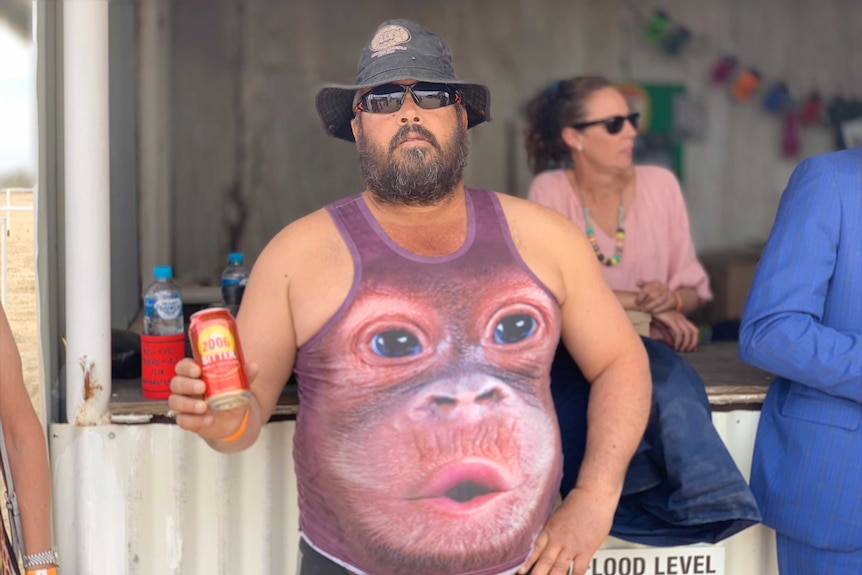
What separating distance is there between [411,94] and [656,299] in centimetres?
150

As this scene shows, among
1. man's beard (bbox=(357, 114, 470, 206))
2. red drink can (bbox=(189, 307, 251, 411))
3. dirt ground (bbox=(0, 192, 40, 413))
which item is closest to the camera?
red drink can (bbox=(189, 307, 251, 411))

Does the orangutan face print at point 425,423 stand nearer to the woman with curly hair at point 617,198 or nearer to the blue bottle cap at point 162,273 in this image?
the blue bottle cap at point 162,273

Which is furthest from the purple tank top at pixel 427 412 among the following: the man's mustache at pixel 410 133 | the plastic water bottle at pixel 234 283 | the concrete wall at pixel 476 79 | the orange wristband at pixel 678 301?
the concrete wall at pixel 476 79

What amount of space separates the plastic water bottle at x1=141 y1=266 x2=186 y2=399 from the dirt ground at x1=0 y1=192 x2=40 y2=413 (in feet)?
0.88

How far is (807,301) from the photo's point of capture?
2242 millimetres

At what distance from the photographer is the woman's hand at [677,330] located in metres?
3.28

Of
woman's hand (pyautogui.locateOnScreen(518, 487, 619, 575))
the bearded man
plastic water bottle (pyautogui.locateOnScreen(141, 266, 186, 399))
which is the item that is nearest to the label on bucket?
plastic water bottle (pyautogui.locateOnScreen(141, 266, 186, 399))

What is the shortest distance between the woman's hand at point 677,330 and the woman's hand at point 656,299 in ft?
0.09

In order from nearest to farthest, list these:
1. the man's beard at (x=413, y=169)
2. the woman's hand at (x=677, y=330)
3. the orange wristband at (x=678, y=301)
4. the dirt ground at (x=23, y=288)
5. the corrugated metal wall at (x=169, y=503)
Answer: the man's beard at (x=413, y=169) < the corrugated metal wall at (x=169, y=503) < the dirt ground at (x=23, y=288) < the woman's hand at (x=677, y=330) < the orange wristband at (x=678, y=301)

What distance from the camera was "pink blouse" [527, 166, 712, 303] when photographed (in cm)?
360

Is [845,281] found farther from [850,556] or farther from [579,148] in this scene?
[579,148]

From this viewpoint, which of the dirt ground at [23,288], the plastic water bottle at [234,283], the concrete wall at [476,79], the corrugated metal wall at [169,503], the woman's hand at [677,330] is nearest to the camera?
the corrugated metal wall at [169,503]

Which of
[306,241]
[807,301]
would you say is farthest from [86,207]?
[807,301]

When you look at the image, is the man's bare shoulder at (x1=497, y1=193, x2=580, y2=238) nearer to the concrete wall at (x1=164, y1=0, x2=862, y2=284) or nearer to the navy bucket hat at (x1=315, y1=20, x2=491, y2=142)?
the navy bucket hat at (x1=315, y1=20, x2=491, y2=142)
